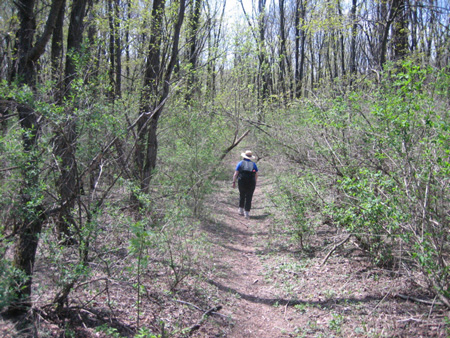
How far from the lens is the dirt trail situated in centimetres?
436

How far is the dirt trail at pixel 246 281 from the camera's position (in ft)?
14.3

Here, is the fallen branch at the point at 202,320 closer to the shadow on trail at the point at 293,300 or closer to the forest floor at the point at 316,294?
the forest floor at the point at 316,294

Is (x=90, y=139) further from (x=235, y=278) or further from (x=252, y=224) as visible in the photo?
(x=252, y=224)

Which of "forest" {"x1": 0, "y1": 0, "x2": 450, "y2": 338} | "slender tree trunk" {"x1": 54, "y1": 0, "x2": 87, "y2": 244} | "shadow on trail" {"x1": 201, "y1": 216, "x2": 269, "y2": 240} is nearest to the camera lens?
"forest" {"x1": 0, "y1": 0, "x2": 450, "y2": 338}

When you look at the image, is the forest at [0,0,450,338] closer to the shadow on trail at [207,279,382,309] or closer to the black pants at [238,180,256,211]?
the shadow on trail at [207,279,382,309]

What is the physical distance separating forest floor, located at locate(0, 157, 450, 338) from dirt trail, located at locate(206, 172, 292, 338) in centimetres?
2

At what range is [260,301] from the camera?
506 cm

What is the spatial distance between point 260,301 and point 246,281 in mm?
648

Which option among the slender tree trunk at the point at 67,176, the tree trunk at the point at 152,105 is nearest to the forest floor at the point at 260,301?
the slender tree trunk at the point at 67,176

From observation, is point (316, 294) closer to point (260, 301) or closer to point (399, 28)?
point (260, 301)

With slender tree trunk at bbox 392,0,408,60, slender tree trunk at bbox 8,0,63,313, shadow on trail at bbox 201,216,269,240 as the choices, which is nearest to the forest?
slender tree trunk at bbox 8,0,63,313

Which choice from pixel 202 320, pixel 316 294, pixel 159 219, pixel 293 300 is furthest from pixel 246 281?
pixel 159 219

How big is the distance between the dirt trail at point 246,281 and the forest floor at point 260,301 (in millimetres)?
18

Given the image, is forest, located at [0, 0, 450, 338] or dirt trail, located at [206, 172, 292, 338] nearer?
forest, located at [0, 0, 450, 338]
